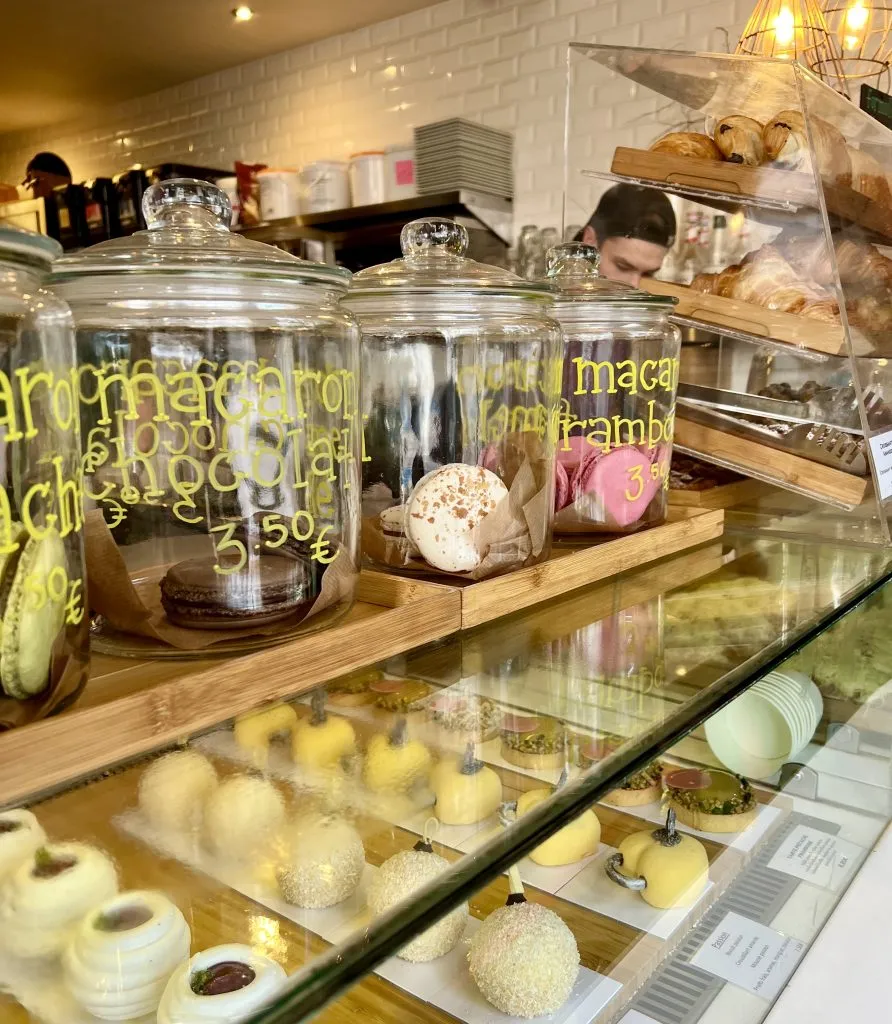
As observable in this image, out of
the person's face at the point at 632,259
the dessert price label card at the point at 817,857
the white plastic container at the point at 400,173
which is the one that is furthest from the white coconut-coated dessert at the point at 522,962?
the white plastic container at the point at 400,173

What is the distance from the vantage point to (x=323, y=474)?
0.61 m

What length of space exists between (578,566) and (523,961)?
334mm

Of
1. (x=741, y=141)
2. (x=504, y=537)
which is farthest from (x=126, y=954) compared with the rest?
(x=741, y=141)

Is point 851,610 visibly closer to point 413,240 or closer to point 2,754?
point 413,240

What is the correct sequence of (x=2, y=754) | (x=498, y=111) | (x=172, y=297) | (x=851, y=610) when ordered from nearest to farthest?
(x=2, y=754), (x=172, y=297), (x=851, y=610), (x=498, y=111)

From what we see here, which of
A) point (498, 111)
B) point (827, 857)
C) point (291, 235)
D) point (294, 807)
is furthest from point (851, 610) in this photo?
point (291, 235)

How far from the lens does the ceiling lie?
3.53m

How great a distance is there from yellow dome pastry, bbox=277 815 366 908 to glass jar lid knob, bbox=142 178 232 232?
40 centimetres

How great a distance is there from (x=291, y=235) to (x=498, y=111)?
38.6 inches

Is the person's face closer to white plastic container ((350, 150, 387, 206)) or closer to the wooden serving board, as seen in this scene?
the wooden serving board

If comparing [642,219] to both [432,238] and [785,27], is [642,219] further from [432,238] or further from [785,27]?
[432,238]

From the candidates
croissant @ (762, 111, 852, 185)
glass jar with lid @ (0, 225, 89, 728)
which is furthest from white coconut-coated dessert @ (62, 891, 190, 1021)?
croissant @ (762, 111, 852, 185)

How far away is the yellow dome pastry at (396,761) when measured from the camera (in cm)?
52

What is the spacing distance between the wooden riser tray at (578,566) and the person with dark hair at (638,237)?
4.69 feet
